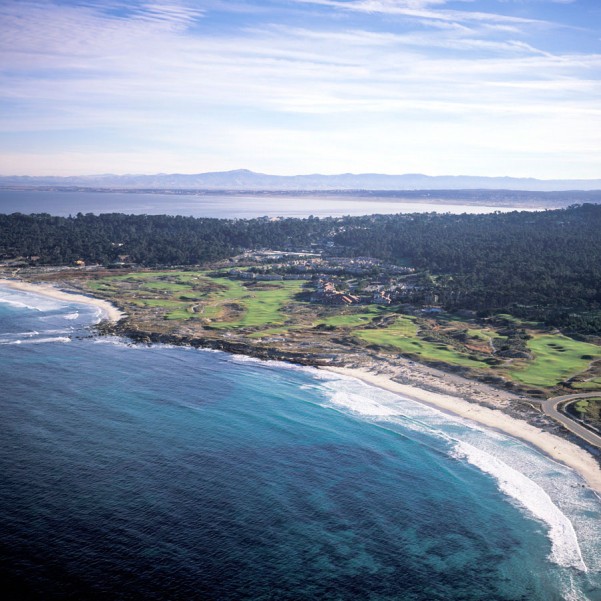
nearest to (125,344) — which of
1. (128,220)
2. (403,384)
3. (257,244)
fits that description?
(403,384)

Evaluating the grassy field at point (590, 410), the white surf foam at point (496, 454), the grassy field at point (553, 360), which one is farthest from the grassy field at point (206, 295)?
the grassy field at point (590, 410)

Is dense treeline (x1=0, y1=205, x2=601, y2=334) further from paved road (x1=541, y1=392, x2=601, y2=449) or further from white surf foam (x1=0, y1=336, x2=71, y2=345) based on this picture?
white surf foam (x1=0, y1=336, x2=71, y2=345)

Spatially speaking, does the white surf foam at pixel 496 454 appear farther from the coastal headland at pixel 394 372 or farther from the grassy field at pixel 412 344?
the grassy field at pixel 412 344

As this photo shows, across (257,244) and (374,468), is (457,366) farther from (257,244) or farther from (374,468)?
(257,244)

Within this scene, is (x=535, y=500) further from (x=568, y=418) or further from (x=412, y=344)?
(x=412, y=344)

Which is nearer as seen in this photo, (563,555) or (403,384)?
(563,555)

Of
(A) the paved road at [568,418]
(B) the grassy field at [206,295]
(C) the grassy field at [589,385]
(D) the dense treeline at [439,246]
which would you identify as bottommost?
(A) the paved road at [568,418]
